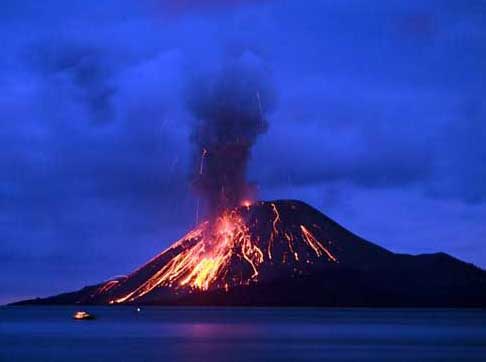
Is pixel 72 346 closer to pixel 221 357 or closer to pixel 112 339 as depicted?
pixel 112 339

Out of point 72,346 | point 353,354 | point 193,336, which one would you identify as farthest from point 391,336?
point 72,346

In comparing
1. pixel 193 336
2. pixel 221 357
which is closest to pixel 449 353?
pixel 221 357

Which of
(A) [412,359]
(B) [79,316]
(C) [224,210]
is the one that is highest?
(C) [224,210]

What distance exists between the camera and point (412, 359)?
208 feet

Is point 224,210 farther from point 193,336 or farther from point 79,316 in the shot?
point 193,336

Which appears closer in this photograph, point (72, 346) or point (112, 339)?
point (72, 346)

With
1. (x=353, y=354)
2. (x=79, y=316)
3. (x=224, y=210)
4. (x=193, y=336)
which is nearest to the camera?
(x=353, y=354)

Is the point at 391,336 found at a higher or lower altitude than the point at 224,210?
lower

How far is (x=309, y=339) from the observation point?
287 feet

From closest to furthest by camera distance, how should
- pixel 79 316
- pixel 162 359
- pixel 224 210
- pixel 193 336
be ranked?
pixel 162 359 < pixel 193 336 < pixel 79 316 < pixel 224 210

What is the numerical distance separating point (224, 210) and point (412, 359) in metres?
136

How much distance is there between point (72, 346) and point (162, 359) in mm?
17264

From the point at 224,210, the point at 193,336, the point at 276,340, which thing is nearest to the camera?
the point at 276,340

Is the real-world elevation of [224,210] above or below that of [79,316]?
above
